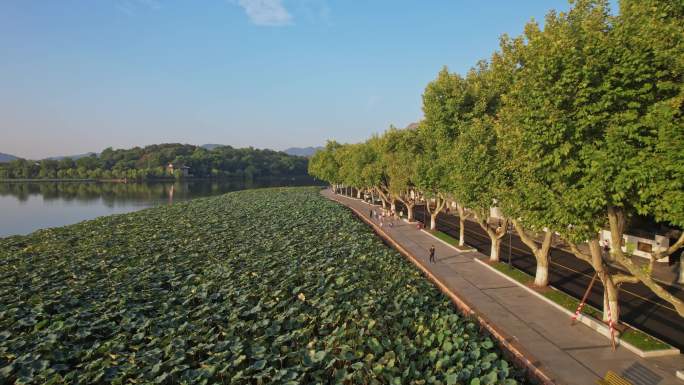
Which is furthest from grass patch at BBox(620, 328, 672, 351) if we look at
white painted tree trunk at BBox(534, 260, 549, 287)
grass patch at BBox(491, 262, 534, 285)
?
grass patch at BBox(491, 262, 534, 285)

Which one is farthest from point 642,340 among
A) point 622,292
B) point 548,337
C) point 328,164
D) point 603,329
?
point 328,164

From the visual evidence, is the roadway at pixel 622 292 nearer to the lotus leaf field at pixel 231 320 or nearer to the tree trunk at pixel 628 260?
the tree trunk at pixel 628 260

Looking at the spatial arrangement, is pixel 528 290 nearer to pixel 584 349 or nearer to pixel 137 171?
pixel 584 349

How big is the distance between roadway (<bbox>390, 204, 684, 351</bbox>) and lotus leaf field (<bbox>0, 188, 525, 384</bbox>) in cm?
921

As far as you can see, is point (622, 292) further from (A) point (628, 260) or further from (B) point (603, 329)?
(A) point (628, 260)

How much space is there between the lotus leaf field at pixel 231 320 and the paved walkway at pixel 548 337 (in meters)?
2.19

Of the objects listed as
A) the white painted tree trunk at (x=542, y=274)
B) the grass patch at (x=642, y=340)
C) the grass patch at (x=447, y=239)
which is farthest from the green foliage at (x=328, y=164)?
the grass patch at (x=642, y=340)

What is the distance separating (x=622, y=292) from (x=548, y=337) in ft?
33.4

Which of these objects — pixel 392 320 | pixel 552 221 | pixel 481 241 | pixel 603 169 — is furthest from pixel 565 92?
pixel 481 241

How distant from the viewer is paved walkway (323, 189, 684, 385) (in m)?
14.4

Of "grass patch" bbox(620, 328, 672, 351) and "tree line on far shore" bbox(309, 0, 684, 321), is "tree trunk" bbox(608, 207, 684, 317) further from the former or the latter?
"grass patch" bbox(620, 328, 672, 351)

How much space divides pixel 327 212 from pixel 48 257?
31.5 m

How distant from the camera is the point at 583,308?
20.3m

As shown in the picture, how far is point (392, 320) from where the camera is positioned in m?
17.2
